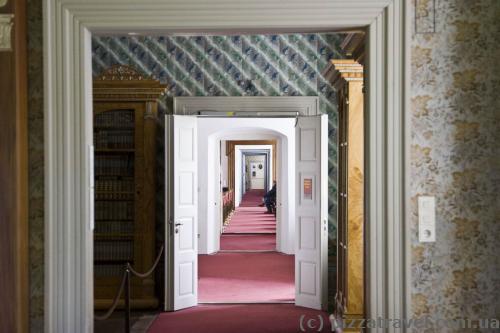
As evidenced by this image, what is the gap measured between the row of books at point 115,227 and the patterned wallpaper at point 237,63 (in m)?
1.79

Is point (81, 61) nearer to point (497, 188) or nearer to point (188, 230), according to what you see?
point (497, 188)

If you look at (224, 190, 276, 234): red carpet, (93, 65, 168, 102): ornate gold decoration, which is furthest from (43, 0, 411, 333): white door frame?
(224, 190, 276, 234): red carpet

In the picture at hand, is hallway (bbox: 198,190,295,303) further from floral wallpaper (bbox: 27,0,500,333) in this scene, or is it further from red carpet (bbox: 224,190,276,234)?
floral wallpaper (bbox: 27,0,500,333)

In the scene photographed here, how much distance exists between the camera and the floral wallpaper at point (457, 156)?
2.53 metres

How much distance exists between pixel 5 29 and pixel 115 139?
4.79m

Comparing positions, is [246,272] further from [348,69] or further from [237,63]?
[348,69]

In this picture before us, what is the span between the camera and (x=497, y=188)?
2.54 meters

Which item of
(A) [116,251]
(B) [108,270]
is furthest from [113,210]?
(B) [108,270]

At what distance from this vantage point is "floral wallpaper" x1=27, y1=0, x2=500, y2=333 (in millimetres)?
2525

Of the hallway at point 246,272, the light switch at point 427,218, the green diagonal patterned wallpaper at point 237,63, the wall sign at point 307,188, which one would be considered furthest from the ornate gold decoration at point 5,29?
the hallway at point 246,272

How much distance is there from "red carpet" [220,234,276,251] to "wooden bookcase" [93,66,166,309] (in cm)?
522

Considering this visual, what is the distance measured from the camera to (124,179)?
7262 millimetres

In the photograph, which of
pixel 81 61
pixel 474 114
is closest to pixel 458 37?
pixel 474 114

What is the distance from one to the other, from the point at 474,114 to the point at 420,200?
19.3 inches
